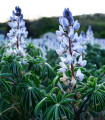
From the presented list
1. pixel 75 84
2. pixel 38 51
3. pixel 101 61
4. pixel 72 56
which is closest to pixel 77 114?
pixel 75 84

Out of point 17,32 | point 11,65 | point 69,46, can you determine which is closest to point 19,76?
point 11,65

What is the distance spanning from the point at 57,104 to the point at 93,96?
Result: 321 mm

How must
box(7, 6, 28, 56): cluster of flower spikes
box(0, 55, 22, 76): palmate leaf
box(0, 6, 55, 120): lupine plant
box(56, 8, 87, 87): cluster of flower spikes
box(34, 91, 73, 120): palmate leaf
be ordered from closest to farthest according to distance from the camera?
1. box(34, 91, 73, 120): palmate leaf
2. box(56, 8, 87, 87): cluster of flower spikes
3. box(0, 6, 55, 120): lupine plant
4. box(0, 55, 22, 76): palmate leaf
5. box(7, 6, 28, 56): cluster of flower spikes

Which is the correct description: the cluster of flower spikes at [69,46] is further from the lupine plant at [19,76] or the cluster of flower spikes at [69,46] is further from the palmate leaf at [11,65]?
the palmate leaf at [11,65]

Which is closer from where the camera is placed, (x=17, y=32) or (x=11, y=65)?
(x=11, y=65)

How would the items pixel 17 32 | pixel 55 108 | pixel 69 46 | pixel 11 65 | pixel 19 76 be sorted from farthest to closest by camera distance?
pixel 17 32 → pixel 19 76 → pixel 11 65 → pixel 69 46 → pixel 55 108

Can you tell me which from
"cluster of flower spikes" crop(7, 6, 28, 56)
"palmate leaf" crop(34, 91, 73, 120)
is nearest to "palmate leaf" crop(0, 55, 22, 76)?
"cluster of flower spikes" crop(7, 6, 28, 56)

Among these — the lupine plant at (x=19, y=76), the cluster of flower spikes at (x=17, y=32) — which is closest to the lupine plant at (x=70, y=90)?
the lupine plant at (x=19, y=76)

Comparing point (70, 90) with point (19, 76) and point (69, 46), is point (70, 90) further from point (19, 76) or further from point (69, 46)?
point (19, 76)

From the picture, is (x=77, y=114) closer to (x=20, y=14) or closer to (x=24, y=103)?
(x=24, y=103)

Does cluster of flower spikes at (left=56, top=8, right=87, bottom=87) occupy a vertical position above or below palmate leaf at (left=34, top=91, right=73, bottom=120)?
above

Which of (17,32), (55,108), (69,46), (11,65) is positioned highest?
(17,32)

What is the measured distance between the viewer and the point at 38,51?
2.78m

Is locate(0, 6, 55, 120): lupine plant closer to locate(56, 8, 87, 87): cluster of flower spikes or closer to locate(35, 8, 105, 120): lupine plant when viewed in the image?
locate(35, 8, 105, 120): lupine plant
